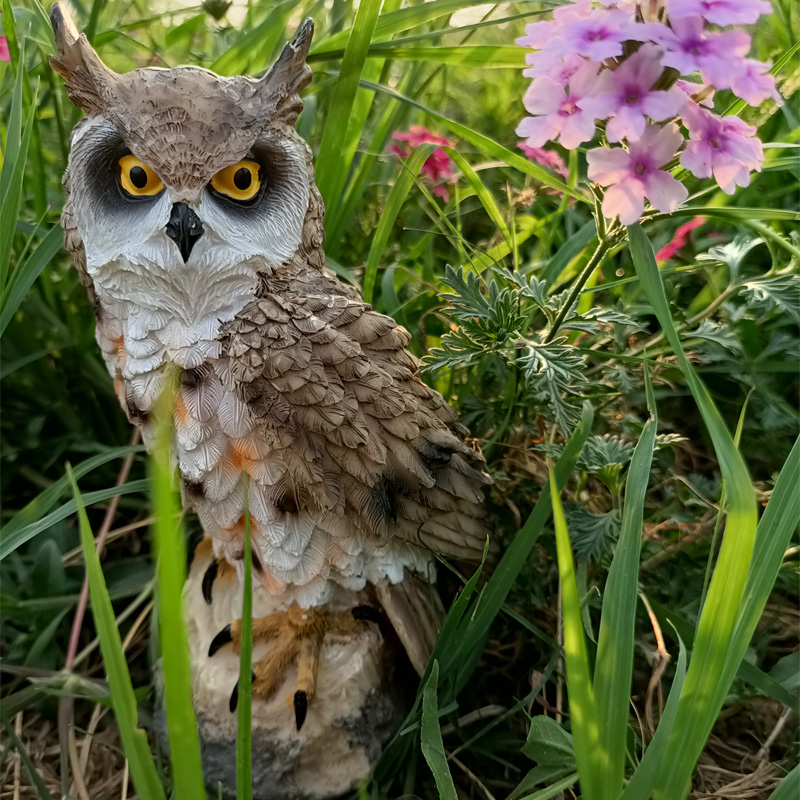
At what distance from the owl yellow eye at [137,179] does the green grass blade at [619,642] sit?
0.57 metres

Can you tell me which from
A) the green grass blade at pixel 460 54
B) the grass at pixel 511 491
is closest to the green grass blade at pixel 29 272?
the grass at pixel 511 491

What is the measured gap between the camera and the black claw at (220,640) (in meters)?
0.97

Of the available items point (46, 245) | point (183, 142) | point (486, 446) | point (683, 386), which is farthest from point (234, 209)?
point (683, 386)

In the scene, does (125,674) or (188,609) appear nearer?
(125,674)

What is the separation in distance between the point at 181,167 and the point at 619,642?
0.63 meters

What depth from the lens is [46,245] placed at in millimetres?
1030

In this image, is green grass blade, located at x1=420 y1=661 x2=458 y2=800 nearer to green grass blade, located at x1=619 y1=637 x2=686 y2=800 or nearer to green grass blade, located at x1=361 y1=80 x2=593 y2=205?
green grass blade, located at x1=619 y1=637 x2=686 y2=800

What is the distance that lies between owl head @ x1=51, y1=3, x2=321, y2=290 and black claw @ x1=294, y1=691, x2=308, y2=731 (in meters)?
0.53

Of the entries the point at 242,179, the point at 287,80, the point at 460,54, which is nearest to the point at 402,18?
the point at 460,54

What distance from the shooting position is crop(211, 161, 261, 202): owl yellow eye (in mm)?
744

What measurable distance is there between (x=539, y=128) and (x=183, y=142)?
35 cm

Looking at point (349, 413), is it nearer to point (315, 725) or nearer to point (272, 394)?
point (272, 394)

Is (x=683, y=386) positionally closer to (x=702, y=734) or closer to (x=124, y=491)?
(x=702, y=734)


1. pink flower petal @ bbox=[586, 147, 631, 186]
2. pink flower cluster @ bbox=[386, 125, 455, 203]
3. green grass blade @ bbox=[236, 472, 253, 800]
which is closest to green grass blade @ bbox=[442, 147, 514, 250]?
pink flower cluster @ bbox=[386, 125, 455, 203]
